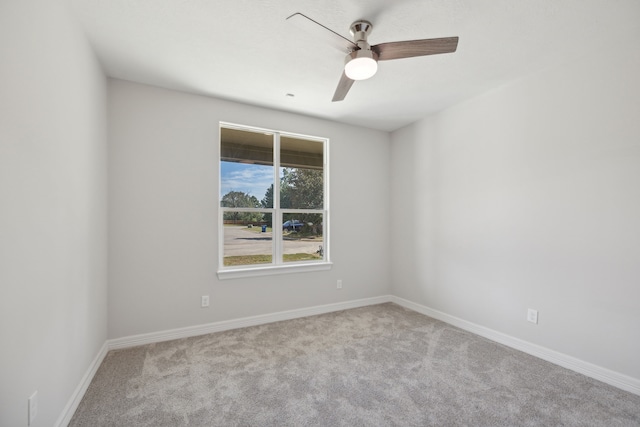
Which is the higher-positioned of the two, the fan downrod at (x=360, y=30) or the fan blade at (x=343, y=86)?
the fan downrod at (x=360, y=30)

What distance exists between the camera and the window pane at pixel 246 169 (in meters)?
3.39

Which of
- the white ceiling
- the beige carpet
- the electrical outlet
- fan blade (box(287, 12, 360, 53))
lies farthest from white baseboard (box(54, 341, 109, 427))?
fan blade (box(287, 12, 360, 53))

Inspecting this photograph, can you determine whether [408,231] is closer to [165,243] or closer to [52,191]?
[165,243]

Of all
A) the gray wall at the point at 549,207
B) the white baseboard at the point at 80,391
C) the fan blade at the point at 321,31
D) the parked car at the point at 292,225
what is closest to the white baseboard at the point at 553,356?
the gray wall at the point at 549,207

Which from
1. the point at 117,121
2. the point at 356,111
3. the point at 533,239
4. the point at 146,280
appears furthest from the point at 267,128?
the point at 533,239

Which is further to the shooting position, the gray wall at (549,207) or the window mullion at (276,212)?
the window mullion at (276,212)

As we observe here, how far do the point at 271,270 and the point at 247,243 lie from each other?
0.45m

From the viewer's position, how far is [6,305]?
118 centimetres

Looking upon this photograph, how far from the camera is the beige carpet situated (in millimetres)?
1796

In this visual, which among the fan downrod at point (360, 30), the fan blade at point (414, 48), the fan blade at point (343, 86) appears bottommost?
the fan blade at point (343, 86)

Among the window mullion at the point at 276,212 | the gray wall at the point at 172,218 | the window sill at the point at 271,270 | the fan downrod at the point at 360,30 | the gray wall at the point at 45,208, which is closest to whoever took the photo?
the gray wall at the point at 45,208

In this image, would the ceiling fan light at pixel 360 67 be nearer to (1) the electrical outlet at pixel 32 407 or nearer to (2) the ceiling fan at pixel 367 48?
(2) the ceiling fan at pixel 367 48

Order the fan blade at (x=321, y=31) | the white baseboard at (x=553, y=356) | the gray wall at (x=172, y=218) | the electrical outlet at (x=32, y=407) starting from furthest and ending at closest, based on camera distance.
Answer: the gray wall at (x=172, y=218)
the white baseboard at (x=553, y=356)
the fan blade at (x=321, y=31)
the electrical outlet at (x=32, y=407)

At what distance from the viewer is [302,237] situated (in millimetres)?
3871
